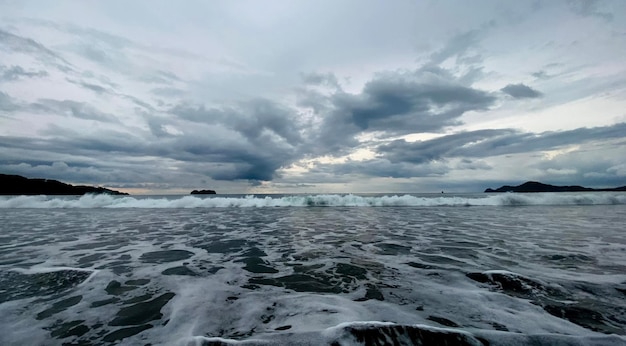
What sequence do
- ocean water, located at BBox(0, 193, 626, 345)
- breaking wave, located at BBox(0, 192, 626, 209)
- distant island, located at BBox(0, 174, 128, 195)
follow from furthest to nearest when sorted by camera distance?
distant island, located at BBox(0, 174, 128, 195)
breaking wave, located at BBox(0, 192, 626, 209)
ocean water, located at BBox(0, 193, 626, 345)

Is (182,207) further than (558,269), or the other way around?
(182,207)

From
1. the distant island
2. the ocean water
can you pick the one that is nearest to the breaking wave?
the ocean water

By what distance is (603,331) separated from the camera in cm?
370

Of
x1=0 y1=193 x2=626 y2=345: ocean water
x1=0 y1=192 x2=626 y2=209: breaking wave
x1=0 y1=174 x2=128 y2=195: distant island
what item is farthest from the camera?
x1=0 y1=174 x2=128 y2=195: distant island

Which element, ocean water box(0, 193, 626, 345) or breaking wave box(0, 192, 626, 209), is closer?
ocean water box(0, 193, 626, 345)

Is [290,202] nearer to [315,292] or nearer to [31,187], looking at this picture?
[315,292]

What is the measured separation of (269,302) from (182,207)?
1219 inches

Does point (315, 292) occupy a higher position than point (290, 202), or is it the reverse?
point (290, 202)

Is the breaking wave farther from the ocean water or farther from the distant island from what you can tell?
the distant island

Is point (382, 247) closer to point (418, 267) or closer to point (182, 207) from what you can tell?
point (418, 267)

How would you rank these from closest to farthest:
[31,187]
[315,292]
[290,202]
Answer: [315,292], [290,202], [31,187]

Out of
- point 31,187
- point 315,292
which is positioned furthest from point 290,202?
point 31,187

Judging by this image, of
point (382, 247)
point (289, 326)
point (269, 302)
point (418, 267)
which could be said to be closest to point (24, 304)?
point (269, 302)

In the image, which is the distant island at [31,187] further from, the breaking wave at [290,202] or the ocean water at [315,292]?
the ocean water at [315,292]
